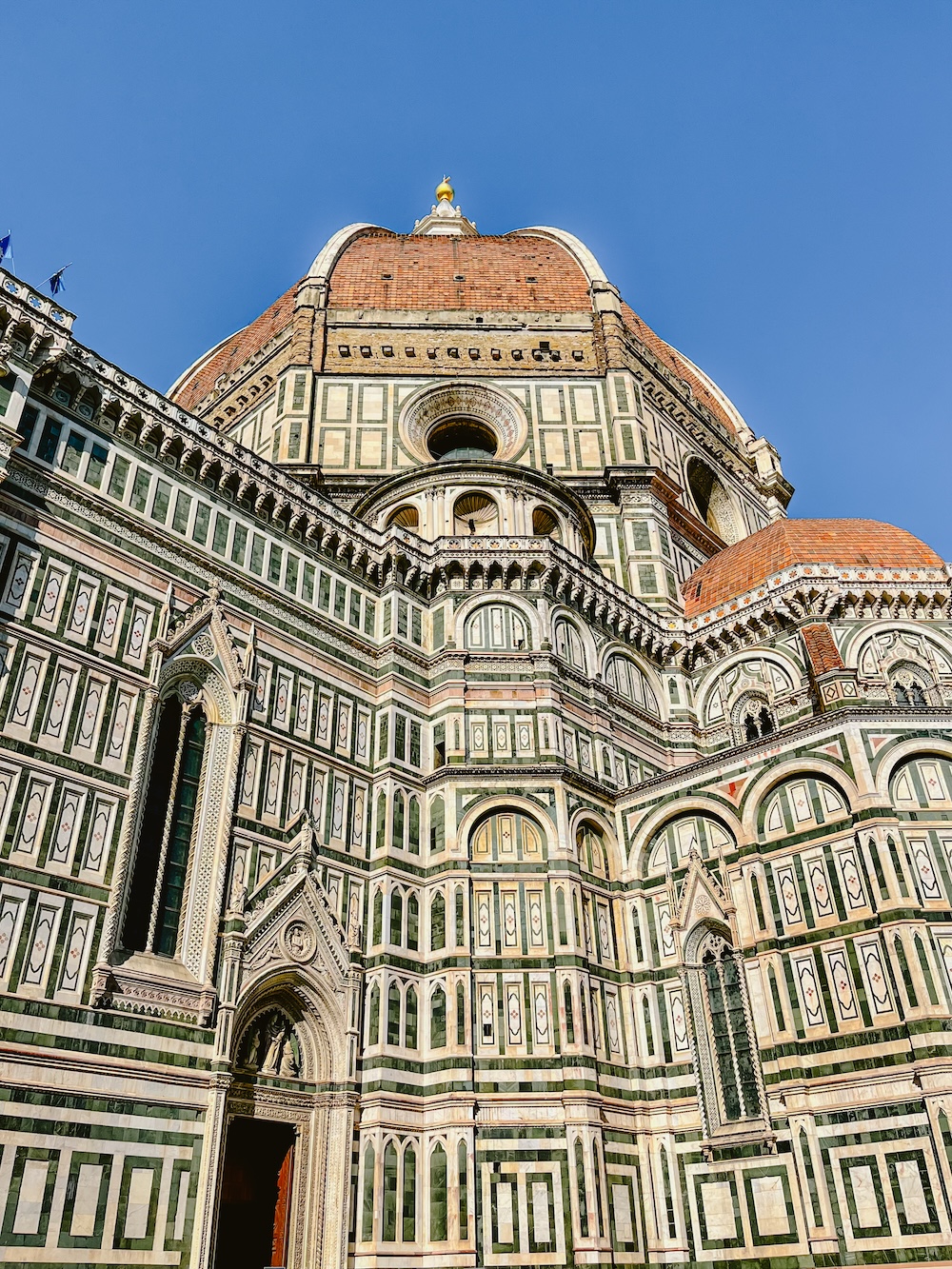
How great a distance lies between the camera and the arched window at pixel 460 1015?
A: 18.8 m

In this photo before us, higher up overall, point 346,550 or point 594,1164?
point 346,550

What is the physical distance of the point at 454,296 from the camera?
37625 mm

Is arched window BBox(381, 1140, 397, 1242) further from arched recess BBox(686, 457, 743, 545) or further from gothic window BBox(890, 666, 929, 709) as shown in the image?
arched recess BBox(686, 457, 743, 545)

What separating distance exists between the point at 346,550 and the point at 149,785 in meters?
7.66

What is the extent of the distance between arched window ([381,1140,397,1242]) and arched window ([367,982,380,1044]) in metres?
1.70

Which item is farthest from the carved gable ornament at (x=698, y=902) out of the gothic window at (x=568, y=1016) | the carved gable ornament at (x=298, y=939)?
the carved gable ornament at (x=298, y=939)

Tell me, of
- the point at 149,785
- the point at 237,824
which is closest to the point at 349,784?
the point at 237,824

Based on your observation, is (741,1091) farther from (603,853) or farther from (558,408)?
(558,408)

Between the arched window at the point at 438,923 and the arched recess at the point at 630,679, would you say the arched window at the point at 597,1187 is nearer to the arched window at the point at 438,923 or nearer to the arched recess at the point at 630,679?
the arched window at the point at 438,923

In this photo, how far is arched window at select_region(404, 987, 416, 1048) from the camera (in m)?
18.8

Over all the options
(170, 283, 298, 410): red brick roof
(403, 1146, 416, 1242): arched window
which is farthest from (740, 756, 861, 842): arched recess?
(170, 283, 298, 410): red brick roof

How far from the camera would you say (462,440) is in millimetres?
34812

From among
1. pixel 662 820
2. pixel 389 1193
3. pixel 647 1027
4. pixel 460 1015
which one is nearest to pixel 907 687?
pixel 662 820

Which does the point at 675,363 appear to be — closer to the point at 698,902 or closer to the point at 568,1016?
the point at 698,902
